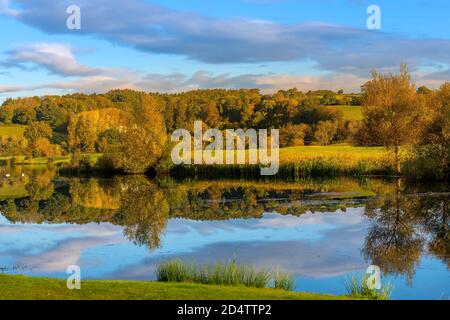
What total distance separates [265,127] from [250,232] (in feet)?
221

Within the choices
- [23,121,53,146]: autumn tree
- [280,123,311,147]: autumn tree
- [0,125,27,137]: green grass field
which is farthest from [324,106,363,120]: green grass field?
[0,125,27,137]: green grass field

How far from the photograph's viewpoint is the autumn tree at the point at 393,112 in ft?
126

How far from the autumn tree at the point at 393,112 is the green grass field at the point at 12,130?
249 feet

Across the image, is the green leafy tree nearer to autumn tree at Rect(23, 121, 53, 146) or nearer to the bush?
the bush

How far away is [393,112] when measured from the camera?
3888 cm

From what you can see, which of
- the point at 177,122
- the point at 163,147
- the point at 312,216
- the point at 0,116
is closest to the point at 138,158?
the point at 163,147

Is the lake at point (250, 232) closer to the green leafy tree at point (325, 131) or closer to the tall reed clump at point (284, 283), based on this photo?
the tall reed clump at point (284, 283)

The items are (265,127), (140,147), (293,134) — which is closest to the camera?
(140,147)

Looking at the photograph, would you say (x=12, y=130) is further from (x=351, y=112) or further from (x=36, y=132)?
(x=351, y=112)

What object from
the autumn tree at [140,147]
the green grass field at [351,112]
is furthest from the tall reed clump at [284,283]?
the green grass field at [351,112]

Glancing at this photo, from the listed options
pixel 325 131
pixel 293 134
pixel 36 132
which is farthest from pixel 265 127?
pixel 36 132

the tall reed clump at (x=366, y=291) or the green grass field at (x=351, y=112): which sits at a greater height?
the green grass field at (x=351, y=112)

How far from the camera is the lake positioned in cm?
1345

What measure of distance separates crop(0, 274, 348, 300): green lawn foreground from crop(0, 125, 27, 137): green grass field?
95.9 meters
